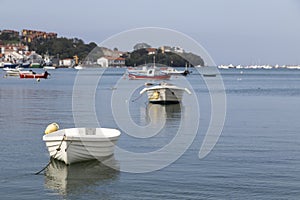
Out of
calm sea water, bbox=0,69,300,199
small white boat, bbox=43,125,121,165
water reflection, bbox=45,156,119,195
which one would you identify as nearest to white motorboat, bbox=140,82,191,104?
calm sea water, bbox=0,69,300,199

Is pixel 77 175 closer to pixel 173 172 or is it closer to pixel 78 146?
pixel 78 146

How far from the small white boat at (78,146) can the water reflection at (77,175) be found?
0.72ft

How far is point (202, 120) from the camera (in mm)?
32125

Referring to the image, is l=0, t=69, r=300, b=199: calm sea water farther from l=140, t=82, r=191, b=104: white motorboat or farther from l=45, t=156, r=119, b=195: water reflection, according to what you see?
l=140, t=82, r=191, b=104: white motorboat

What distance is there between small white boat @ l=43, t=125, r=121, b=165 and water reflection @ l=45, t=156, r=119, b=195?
218mm

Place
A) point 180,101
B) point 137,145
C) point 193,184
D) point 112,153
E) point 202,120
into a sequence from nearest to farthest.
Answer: point 193,184, point 112,153, point 137,145, point 202,120, point 180,101

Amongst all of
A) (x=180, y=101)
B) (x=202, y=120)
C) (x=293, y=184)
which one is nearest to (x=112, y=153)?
(x=293, y=184)

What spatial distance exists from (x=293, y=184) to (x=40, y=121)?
16557 mm

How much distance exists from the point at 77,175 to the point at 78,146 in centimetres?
110

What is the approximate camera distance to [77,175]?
54.8 feet

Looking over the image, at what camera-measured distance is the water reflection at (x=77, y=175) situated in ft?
50.7

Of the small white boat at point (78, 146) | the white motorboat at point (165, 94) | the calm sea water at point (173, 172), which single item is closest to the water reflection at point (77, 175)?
the calm sea water at point (173, 172)

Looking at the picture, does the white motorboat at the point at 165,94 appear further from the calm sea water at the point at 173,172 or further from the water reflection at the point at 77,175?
the water reflection at the point at 77,175

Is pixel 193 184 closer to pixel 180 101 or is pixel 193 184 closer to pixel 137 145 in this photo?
pixel 137 145
